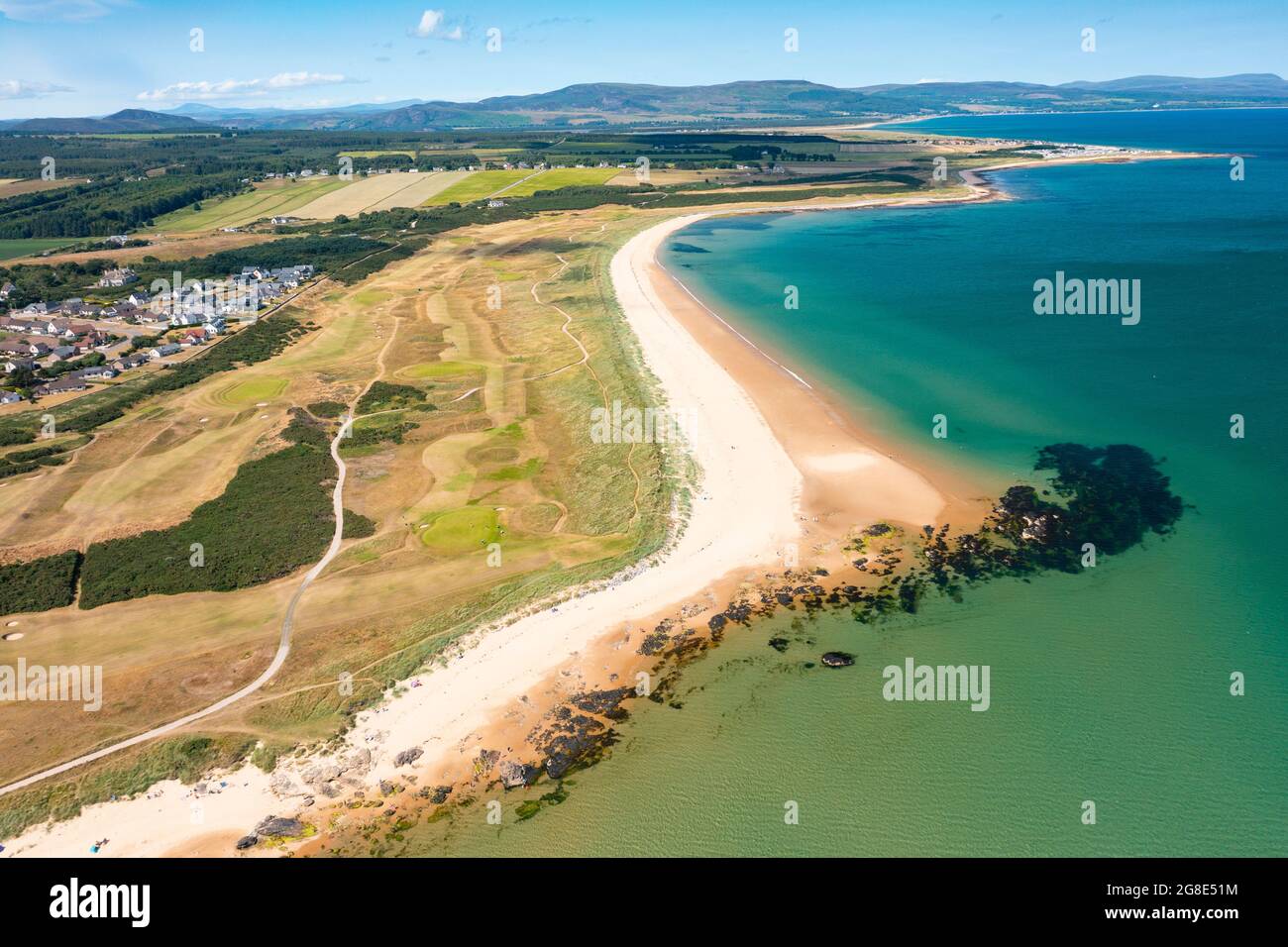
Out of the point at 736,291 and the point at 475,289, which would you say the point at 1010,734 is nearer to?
the point at 736,291

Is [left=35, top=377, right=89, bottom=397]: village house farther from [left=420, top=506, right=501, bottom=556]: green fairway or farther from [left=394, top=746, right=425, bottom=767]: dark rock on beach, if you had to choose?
[left=394, top=746, right=425, bottom=767]: dark rock on beach

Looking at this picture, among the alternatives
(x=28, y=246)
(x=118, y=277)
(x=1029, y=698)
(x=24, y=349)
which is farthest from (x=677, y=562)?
(x=28, y=246)

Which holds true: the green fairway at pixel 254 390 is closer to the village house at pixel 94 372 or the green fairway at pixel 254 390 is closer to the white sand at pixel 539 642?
the village house at pixel 94 372

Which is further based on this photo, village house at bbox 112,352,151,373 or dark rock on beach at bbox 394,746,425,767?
village house at bbox 112,352,151,373

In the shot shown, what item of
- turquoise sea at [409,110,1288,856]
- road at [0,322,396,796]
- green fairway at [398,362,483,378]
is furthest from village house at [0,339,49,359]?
turquoise sea at [409,110,1288,856]

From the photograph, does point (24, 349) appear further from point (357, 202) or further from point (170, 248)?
point (357, 202)

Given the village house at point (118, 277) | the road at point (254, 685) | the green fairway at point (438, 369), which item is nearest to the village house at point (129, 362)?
the green fairway at point (438, 369)

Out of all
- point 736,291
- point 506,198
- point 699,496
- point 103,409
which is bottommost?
point 699,496

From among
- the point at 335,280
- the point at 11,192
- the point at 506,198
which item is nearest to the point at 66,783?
the point at 335,280
